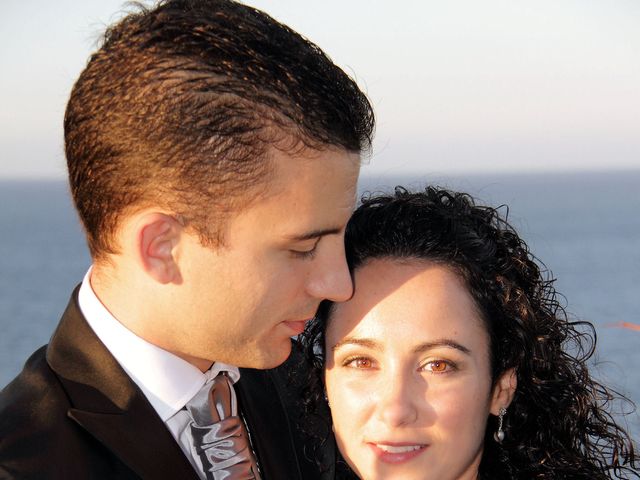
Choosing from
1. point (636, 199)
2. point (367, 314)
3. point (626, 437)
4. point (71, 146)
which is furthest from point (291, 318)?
point (636, 199)

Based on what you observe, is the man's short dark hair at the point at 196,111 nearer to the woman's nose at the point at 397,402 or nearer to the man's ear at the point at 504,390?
the woman's nose at the point at 397,402

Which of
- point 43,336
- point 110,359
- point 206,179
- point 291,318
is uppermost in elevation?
point 206,179

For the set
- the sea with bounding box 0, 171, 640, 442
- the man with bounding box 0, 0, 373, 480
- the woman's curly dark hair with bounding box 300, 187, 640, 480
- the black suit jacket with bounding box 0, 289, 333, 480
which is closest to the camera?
the black suit jacket with bounding box 0, 289, 333, 480

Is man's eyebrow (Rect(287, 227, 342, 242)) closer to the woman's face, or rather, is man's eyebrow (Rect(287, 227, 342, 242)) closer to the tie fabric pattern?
the woman's face

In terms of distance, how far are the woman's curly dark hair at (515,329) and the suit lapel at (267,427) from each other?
0.29 meters

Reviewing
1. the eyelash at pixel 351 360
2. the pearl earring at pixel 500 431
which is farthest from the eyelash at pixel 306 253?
the pearl earring at pixel 500 431

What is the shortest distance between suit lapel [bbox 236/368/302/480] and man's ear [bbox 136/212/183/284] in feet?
2.19

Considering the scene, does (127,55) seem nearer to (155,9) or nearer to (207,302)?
(155,9)

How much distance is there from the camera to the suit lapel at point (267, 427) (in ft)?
10.1

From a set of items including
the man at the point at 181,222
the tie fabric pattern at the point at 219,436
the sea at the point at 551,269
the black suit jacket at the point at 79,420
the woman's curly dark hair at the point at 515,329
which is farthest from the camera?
the sea at the point at 551,269

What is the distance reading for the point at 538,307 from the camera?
3268 mm

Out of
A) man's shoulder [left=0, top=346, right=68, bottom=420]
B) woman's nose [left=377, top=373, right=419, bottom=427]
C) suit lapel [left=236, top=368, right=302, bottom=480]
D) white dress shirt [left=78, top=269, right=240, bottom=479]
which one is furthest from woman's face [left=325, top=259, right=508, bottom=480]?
man's shoulder [left=0, top=346, right=68, bottom=420]

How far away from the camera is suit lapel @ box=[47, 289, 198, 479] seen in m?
2.56

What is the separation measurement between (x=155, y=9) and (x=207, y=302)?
2.82 ft
